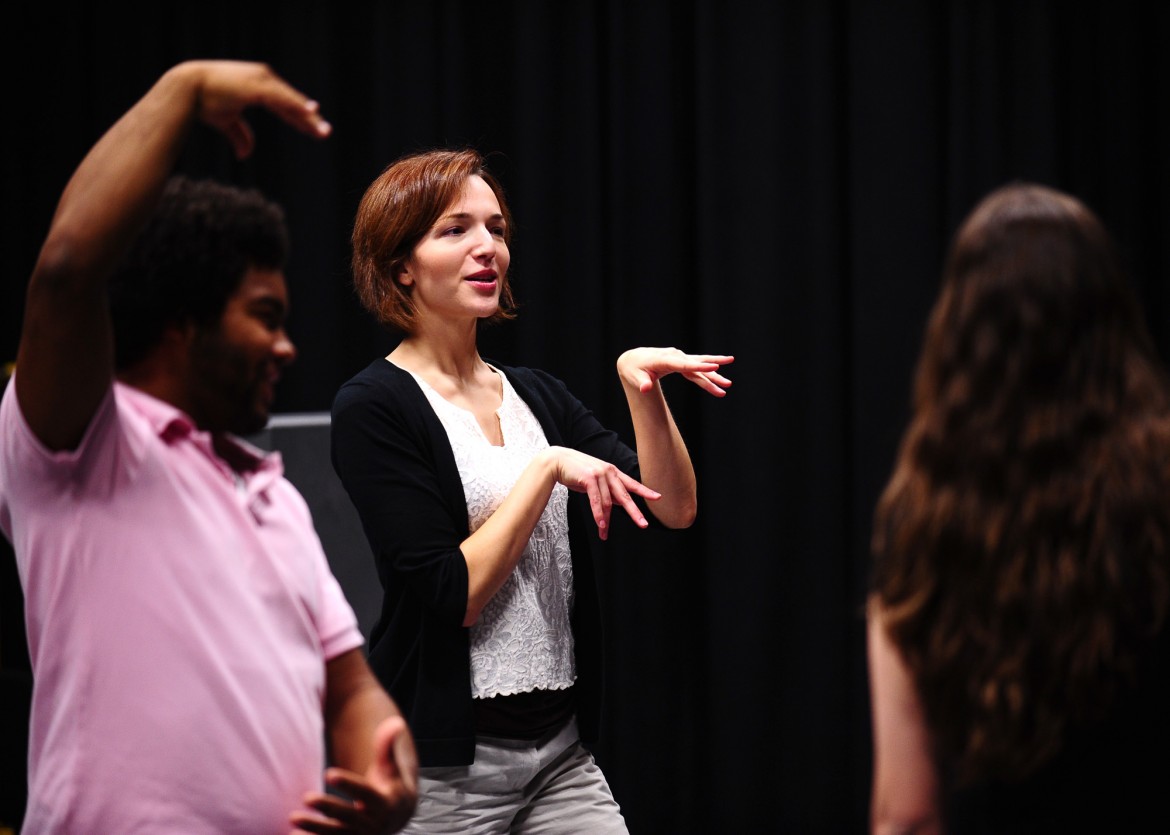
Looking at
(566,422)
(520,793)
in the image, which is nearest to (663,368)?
(566,422)

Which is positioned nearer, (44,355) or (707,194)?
(44,355)

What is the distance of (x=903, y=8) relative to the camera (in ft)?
11.4

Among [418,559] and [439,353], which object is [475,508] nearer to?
[418,559]

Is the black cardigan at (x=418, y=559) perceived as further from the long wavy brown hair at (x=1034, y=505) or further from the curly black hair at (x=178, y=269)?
the long wavy brown hair at (x=1034, y=505)

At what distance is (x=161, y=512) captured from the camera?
3.57ft

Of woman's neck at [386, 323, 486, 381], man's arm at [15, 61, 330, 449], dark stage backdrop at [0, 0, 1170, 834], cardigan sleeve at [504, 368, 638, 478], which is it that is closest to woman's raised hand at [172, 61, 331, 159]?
man's arm at [15, 61, 330, 449]

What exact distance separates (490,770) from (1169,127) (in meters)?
2.58

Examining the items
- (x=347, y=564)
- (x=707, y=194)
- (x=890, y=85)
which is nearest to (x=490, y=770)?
(x=347, y=564)

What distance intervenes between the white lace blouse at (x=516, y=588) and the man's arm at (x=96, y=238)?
811 millimetres

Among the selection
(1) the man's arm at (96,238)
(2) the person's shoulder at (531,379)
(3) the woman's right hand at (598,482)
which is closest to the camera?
(1) the man's arm at (96,238)

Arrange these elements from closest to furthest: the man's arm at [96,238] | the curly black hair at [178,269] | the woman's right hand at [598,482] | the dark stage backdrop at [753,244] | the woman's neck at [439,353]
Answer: the man's arm at [96,238]
the curly black hair at [178,269]
the woman's right hand at [598,482]
the woman's neck at [439,353]
the dark stage backdrop at [753,244]

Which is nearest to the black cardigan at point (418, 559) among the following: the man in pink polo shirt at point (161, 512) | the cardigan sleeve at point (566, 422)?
the cardigan sleeve at point (566, 422)

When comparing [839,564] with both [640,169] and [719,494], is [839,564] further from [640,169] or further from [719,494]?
[640,169]

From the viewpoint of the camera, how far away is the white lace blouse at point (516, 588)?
1765mm
